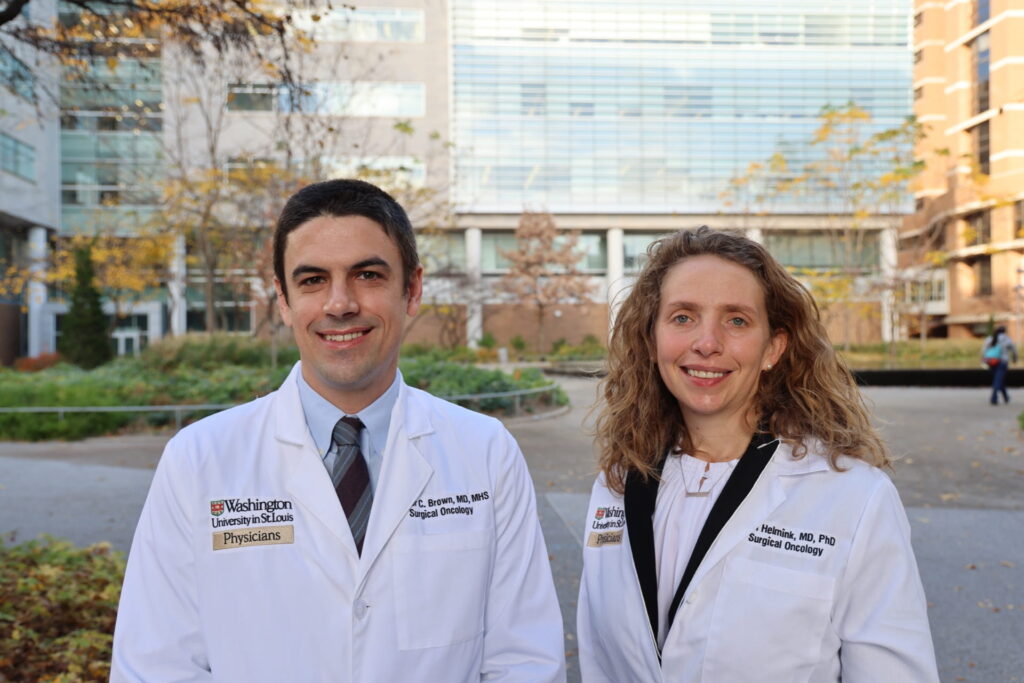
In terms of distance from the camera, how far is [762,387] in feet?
9.34

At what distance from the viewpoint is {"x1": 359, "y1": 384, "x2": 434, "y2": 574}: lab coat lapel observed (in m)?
2.28

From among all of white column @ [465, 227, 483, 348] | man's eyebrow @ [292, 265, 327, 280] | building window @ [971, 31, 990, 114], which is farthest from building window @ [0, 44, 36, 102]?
building window @ [971, 31, 990, 114]

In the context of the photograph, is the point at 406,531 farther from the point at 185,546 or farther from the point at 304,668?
the point at 185,546

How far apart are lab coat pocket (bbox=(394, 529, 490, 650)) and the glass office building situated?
5269cm

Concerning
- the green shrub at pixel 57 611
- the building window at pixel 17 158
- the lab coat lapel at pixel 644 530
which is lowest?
the green shrub at pixel 57 611

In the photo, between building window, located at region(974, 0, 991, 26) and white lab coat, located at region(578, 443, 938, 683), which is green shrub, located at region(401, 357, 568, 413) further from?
building window, located at region(974, 0, 991, 26)

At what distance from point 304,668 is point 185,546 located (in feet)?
1.47

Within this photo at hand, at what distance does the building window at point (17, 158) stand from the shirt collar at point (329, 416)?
46.0 m

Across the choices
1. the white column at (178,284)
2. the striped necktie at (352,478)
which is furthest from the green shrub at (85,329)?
the striped necktie at (352,478)

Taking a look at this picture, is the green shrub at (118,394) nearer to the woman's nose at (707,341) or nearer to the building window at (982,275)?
the woman's nose at (707,341)

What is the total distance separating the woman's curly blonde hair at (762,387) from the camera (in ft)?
8.71

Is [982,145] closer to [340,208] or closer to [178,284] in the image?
[178,284]

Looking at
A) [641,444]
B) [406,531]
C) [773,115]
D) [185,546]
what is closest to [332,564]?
[406,531]

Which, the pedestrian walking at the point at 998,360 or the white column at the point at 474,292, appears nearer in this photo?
the pedestrian walking at the point at 998,360
